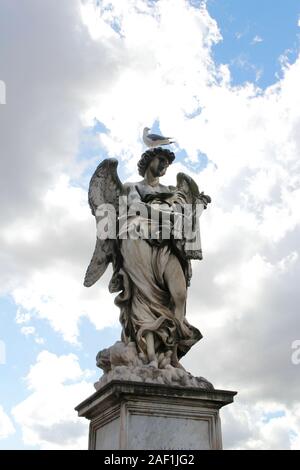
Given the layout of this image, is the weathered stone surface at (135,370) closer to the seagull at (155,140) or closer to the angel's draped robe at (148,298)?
the angel's draped robe at (148,298)

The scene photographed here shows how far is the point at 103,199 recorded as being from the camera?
9.32 m

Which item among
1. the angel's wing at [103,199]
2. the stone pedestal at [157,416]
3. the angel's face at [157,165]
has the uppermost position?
the angel's face at [157,165]

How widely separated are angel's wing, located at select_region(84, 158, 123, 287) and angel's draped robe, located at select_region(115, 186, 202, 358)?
12.8 inches

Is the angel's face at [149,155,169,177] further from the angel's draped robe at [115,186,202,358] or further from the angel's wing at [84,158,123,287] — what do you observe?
the angel's draped robe at [115,186,202,358]

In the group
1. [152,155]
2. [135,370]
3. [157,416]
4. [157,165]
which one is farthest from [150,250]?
[157,416]

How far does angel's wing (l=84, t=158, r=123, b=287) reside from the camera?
29.5ft

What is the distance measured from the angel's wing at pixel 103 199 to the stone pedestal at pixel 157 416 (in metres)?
2.10

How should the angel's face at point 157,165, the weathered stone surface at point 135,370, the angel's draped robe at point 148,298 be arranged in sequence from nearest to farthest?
the weathered stone surface at point 135,370 → the angel's draped robe at point 148,298 → the angel's face at point 157,165

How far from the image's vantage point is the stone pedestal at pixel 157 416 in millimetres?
6867

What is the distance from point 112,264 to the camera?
9.05 metres

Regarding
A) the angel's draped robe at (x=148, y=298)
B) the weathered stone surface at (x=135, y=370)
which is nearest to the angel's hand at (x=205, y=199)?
the angel's draped robe at (x=148, y=298)
